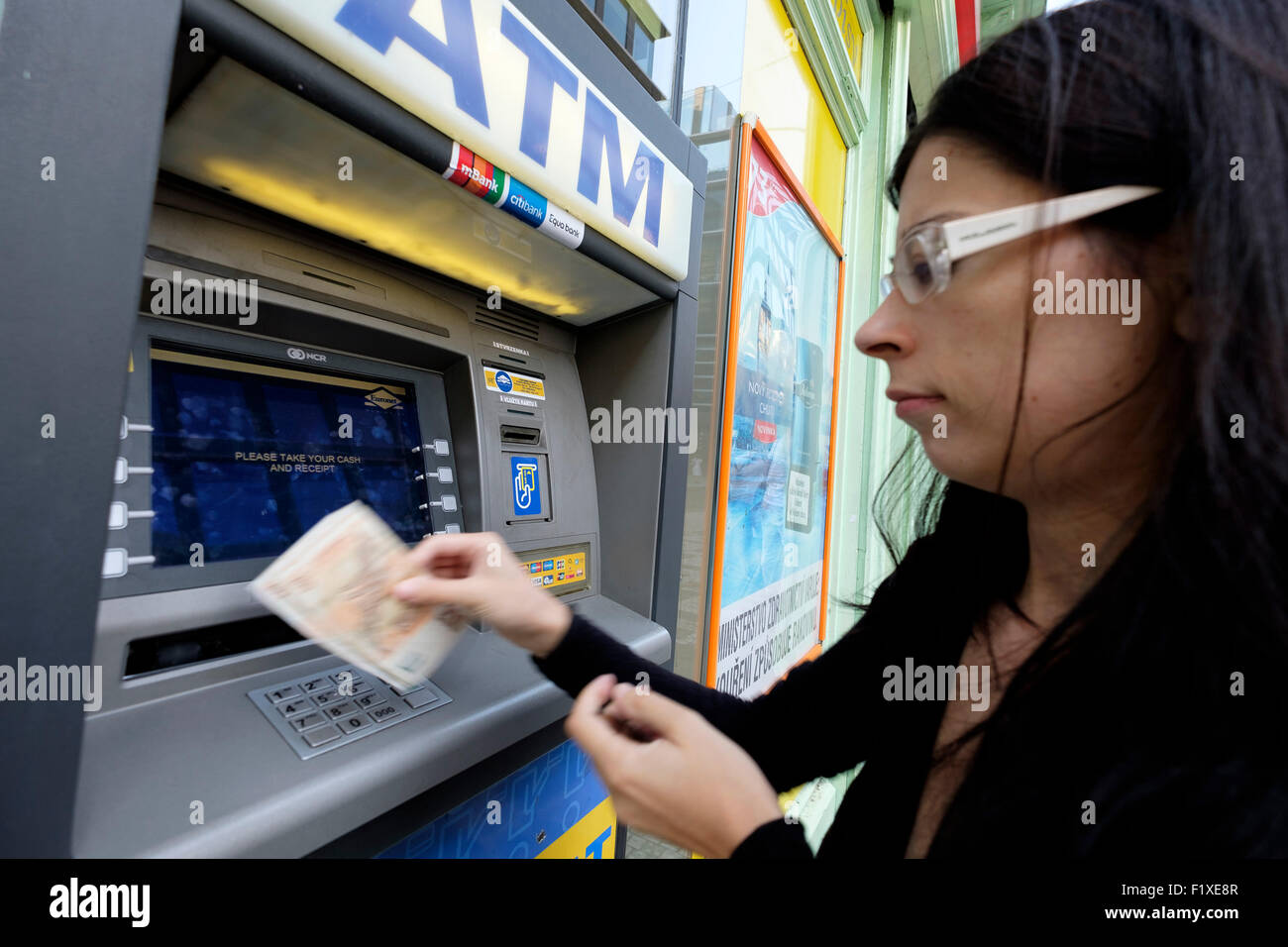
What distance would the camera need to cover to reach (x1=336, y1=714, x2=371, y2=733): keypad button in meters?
0.84

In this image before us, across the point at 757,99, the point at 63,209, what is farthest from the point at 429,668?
the point at 757,99

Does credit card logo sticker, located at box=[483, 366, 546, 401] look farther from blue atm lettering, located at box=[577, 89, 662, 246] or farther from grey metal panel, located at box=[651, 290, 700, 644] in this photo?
blue atm lettering, located at box=[577, 89, 662, 246]

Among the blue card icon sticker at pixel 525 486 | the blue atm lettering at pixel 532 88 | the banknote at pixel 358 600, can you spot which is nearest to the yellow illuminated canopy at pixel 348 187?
the blue atm lettering at pixel 532 88

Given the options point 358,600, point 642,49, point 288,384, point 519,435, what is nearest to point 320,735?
point 358,600

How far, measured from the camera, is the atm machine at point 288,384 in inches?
21.3

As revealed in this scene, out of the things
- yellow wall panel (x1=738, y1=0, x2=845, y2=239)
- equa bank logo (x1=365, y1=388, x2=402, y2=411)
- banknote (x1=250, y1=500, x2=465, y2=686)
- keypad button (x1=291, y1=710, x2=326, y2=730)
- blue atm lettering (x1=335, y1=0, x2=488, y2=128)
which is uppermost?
yellow wall panel (x1=738, y1=0, x2=845, y2=239)

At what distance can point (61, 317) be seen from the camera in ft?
1.78

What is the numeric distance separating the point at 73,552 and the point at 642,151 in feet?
3.72

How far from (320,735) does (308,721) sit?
41mm

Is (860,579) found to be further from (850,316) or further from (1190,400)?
(1190,400)

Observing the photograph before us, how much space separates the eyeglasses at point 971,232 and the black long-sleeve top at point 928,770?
1.61 ft

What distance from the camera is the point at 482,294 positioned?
1.38 metres

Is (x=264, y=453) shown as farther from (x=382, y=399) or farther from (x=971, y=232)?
(x=971, y=232)

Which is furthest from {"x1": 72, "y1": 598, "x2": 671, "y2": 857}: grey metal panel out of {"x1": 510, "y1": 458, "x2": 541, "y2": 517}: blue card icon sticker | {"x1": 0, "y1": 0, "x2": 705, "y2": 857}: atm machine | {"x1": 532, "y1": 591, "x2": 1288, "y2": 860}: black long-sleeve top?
{"x1": 510, "y1": 458, "x2": 541, "y2": 517}: blue card icon sticker
